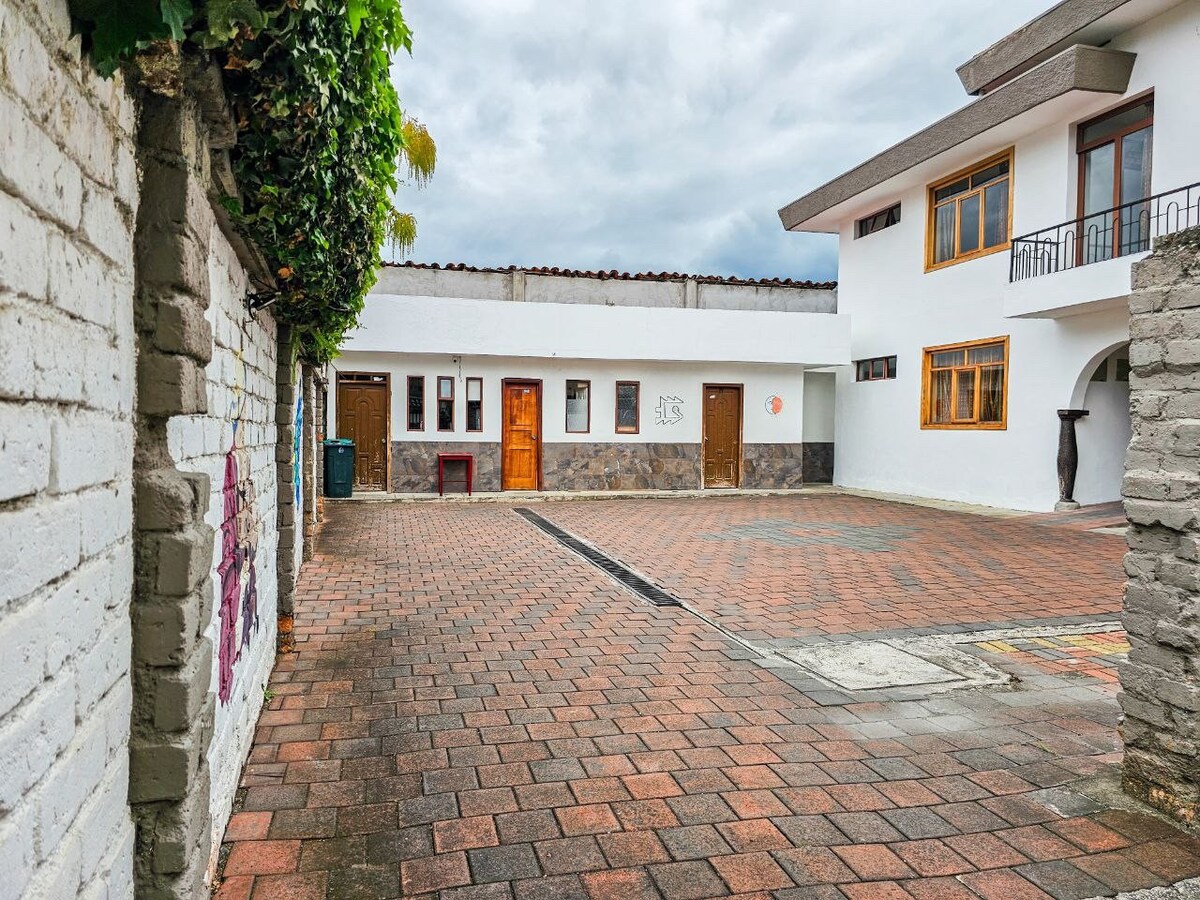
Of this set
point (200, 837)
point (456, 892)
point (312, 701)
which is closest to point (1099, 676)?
point (456, 892)

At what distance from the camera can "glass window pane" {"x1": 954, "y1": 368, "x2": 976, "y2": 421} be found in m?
14.2

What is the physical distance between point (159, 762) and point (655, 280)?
16835 mm

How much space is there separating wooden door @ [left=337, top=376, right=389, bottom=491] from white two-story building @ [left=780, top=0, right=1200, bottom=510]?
981cm

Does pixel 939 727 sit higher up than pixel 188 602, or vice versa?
pixel 188 602

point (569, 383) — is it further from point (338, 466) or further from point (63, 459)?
point (63, 459)

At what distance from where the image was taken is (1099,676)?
4785 millimetres

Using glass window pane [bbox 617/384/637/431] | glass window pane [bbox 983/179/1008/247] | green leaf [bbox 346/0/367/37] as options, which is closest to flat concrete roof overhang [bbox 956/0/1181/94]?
glass window pane [bbox 983/179/1008/247]

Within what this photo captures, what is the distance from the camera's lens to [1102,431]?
12.6 metres

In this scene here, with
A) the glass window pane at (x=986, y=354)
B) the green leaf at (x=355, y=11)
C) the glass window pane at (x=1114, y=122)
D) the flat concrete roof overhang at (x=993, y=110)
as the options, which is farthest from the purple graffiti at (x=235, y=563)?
the glass window pane at (x=986, y=354)

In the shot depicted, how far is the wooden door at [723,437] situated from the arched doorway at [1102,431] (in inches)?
248

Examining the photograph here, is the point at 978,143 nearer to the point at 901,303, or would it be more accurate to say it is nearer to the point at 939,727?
the point at 901,303

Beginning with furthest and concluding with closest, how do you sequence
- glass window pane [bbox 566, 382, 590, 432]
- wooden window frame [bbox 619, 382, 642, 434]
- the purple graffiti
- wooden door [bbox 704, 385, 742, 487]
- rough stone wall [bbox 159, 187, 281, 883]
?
wooden door [bbox 704, 385, 742, 487]
wooden window frame [bbox 619, 382, 642, 434]
glass window pane [bbox 566, 382, 590, 432]
the purple graffiti
rough stone wall [bbox 159, 187, 281, 883]

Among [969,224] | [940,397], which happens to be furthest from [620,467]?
[969,224]

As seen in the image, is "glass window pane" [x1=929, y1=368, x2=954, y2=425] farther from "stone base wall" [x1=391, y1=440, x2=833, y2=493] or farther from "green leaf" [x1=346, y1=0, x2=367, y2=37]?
"green leaf" [x1=346, y1=0, x2=367, y2=37]
